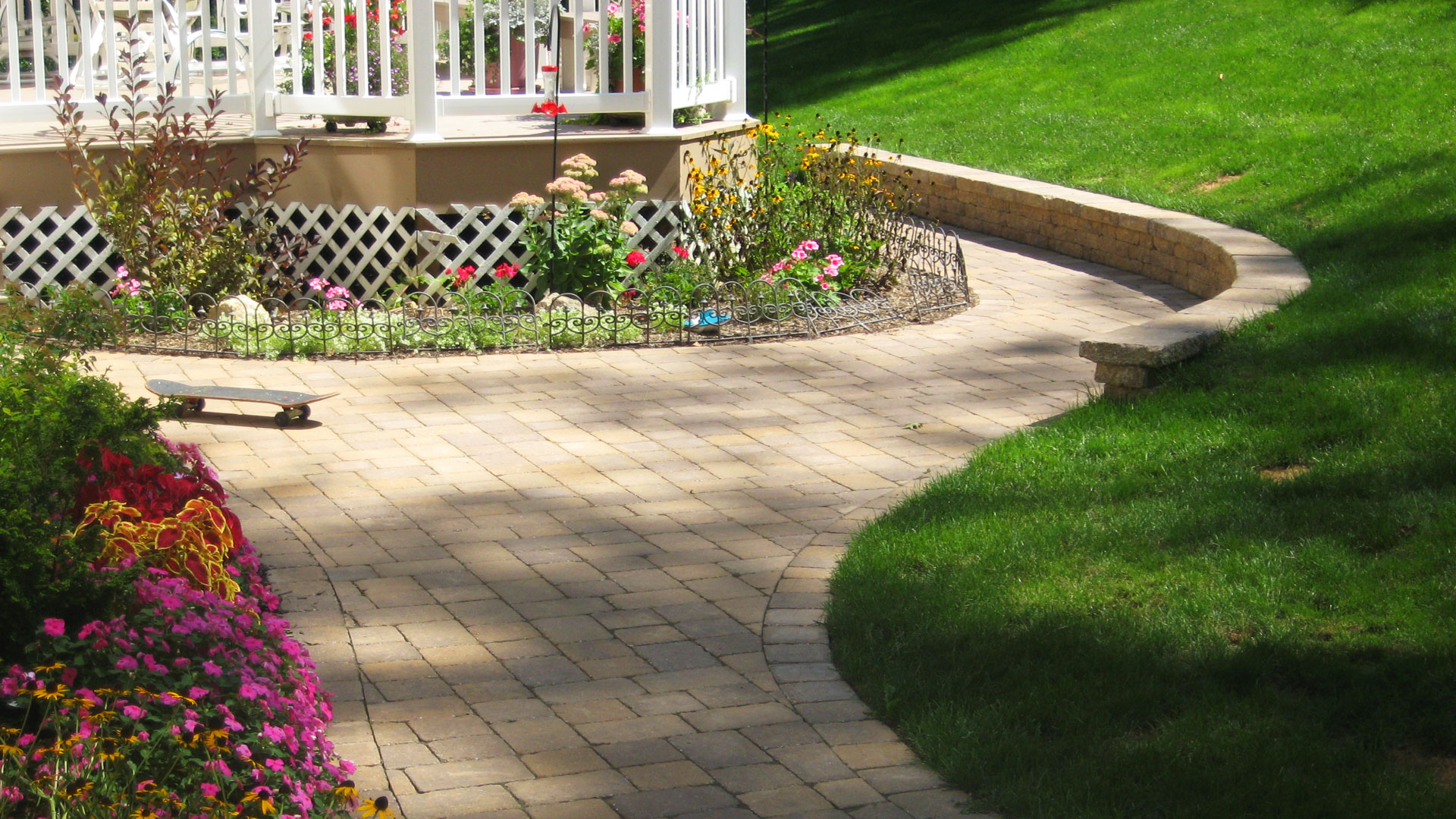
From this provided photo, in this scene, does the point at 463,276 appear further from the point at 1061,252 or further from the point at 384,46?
the point at 1061,252

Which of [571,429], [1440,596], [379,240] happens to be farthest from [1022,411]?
[379,240]

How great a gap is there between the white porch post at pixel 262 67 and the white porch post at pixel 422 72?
92cm

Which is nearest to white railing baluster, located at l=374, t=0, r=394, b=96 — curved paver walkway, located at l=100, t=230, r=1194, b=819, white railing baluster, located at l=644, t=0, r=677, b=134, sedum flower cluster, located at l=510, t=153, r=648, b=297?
sedum flower cluster, located at l=510, t=153, r=648, b=297

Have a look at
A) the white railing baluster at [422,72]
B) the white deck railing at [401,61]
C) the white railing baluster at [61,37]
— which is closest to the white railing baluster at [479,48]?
the white deck railing at [401,61]

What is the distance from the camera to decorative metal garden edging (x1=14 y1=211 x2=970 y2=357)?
26.9ft

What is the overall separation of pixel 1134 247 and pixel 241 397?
6.60 metres

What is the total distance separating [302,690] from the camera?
142 inches

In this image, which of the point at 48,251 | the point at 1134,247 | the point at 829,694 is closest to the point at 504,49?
the point at 48,251

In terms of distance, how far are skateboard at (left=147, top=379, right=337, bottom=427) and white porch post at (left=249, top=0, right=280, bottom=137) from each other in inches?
113

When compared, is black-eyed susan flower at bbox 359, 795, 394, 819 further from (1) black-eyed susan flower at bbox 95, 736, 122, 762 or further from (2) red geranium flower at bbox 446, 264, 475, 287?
(2) red geranium flower at bbox 446, 264, 475, 287

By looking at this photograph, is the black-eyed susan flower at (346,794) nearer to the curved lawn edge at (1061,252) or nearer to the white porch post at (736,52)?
the curved lawn edge at (1061,252)

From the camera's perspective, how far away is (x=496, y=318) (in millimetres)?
8492

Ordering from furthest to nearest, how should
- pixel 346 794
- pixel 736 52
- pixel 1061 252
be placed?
pixel 1061 252 < pixel 736 52 < pixel 346 794

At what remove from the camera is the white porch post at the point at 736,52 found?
10945 millimetres
